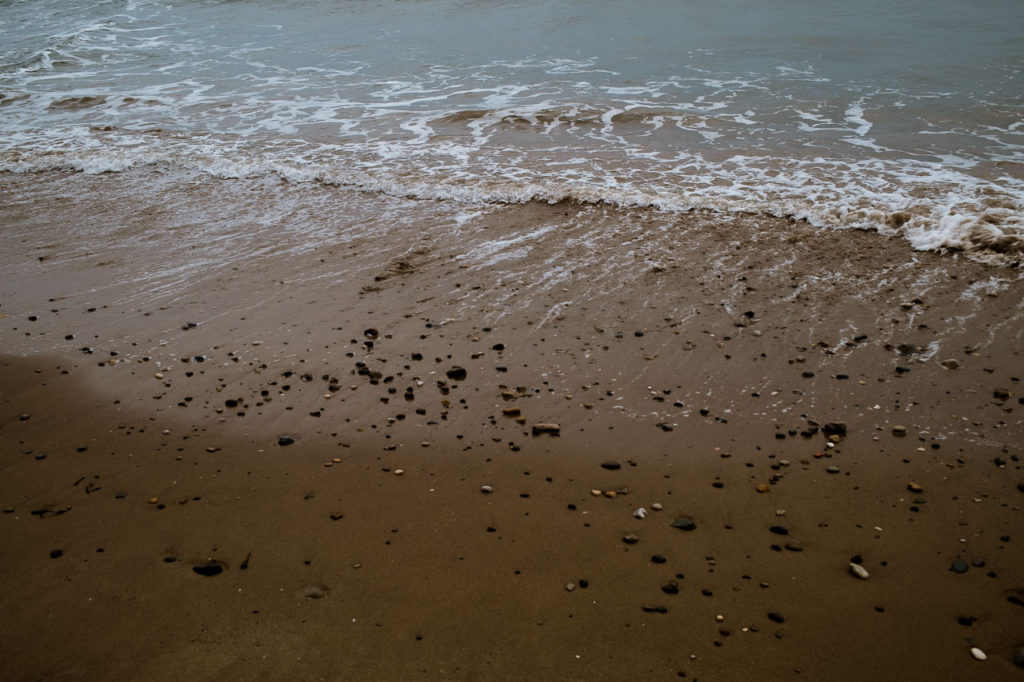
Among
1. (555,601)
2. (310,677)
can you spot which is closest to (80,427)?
(310,677)

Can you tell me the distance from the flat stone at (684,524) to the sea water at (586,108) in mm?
4659

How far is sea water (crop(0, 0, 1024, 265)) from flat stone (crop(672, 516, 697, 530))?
4.66 m

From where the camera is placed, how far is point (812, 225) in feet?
23.1

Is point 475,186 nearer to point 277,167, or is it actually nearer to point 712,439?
point 277,167

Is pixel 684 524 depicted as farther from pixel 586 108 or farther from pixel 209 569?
pixel 586 108

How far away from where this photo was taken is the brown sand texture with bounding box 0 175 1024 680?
2.73m

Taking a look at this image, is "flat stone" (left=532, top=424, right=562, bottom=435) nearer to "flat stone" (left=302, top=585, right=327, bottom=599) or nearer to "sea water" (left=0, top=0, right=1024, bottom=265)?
"flat stone" (left=302, top=585, right=327, bottom=599)

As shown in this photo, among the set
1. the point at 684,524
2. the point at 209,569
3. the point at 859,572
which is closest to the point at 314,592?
the point at 209,569

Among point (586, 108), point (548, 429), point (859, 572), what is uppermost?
point (586, 108)

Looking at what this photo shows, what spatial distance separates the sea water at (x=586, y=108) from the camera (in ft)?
26.6

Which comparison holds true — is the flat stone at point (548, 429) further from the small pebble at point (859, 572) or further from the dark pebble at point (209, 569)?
the dark pebble at point (209, 569)

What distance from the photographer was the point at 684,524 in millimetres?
3307

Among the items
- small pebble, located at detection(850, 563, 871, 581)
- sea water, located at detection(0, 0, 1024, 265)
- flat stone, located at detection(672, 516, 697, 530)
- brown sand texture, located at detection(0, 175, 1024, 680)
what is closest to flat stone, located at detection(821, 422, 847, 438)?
brown sand texture, located at detection(0, 175, 1024, 680)

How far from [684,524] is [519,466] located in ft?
3.25
